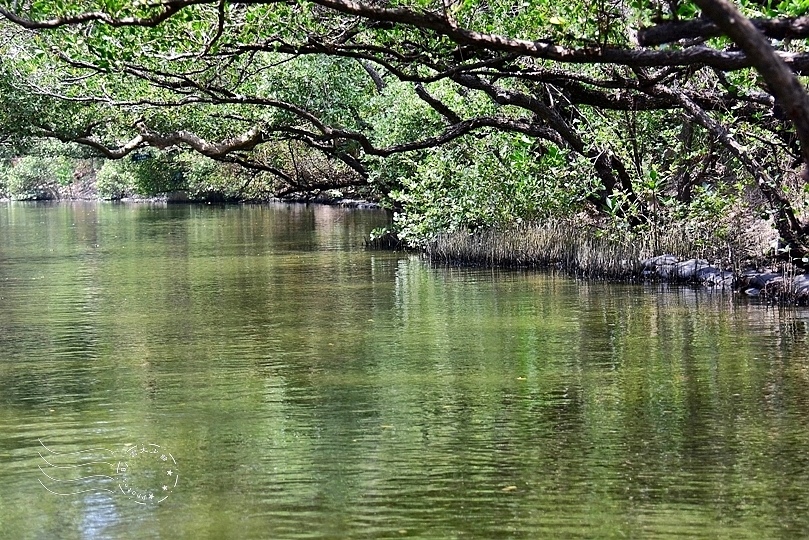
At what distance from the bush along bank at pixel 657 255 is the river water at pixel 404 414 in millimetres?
820

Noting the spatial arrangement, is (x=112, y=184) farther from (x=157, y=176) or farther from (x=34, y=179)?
(x=34, y=179)

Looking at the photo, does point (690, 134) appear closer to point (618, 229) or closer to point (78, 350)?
point (618, 229)

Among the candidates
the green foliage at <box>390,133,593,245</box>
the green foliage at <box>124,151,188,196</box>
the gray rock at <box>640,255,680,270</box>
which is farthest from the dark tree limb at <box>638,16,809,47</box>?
the green foliage at <box>124,151,188,196</box>

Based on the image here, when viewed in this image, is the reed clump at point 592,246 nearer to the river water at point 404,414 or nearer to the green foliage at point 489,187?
the green foliage at point 489,187

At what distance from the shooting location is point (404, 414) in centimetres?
904

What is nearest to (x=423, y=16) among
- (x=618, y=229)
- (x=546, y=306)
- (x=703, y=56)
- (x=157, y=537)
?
(x=703, y=56)

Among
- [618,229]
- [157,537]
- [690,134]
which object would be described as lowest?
[157,537]

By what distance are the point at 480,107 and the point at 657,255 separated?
14.4ft

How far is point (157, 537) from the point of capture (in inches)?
240

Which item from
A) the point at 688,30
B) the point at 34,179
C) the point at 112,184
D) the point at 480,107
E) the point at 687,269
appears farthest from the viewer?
the point at 34,179

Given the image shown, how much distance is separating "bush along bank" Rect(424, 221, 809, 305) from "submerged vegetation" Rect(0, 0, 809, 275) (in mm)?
48

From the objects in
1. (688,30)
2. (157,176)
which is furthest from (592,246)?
(157,176)

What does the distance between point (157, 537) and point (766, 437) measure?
4301 mm

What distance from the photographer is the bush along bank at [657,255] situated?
17203 millimetres
